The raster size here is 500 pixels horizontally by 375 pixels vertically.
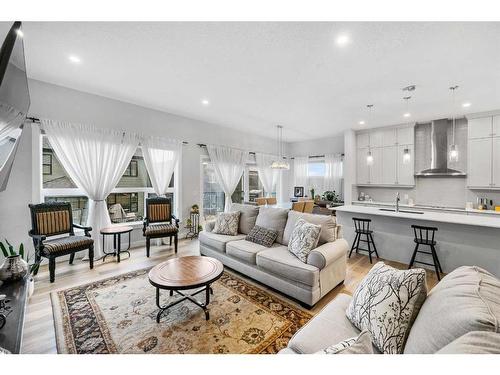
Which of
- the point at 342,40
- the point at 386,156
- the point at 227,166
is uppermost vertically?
the point at 342,40

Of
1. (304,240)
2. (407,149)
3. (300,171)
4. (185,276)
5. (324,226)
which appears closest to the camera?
(185,276)

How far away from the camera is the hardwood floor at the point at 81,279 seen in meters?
1.77

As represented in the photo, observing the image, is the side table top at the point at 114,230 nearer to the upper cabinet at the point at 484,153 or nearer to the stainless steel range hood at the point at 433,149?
the stainless steel range hood at the point at 433,149

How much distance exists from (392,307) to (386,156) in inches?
204

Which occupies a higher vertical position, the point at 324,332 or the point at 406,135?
the point at 406,135

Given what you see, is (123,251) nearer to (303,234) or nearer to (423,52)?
(303,234)

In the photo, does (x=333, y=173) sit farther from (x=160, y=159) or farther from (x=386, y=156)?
(x=160, y=159)

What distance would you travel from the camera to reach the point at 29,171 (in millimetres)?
3037

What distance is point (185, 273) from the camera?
83.4 inches

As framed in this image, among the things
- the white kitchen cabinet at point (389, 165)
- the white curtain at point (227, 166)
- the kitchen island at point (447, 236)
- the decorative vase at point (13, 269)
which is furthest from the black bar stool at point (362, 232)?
the decorative vase at point (13, 269)

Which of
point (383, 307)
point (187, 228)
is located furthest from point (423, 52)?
point (187, 228)

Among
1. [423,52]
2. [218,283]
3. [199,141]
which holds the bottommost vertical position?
[218,283]

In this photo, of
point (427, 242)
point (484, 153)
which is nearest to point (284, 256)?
point (427, 242)
